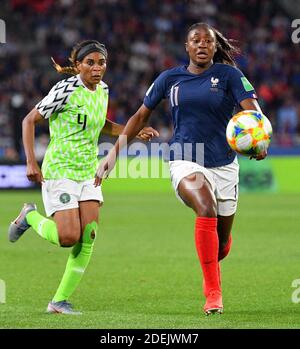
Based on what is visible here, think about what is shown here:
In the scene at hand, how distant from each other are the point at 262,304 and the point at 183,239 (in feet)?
18.7

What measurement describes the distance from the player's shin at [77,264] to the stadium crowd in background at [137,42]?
57.2 ft

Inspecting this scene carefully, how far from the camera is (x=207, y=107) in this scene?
26.5 feet

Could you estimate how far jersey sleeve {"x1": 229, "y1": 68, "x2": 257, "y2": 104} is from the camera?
8.00m

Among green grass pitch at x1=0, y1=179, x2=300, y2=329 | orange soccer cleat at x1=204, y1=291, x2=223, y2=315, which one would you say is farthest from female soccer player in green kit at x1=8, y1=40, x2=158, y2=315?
orange soccer cleat at x1=204, y1=291, x2=223, y2=315

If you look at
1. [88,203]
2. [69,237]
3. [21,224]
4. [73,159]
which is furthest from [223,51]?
[21,224]

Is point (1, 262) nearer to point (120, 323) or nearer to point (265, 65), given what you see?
point (120, 323)

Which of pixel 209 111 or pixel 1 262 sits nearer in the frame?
pixel 209 111

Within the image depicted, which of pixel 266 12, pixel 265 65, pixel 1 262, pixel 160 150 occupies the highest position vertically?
pixel 266 12

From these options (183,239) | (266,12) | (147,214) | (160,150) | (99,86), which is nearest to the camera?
(99,86)

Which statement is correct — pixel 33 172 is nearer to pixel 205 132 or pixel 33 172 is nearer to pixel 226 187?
pixel 205 132

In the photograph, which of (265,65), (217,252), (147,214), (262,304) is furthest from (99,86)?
(265,65)

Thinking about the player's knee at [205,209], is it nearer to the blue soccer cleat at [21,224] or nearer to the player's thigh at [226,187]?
the player's thigh at [226,187]

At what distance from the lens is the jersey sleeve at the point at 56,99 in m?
8.05

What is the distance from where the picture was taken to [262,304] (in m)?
8.35
